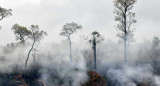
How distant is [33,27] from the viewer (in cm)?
4700

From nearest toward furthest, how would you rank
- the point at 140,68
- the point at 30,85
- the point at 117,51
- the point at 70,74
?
1. the point at 30,85
2. the point at 70,74
3. the point at 140,68
4. the point at 117,51

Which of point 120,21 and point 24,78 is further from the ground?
point 120,21

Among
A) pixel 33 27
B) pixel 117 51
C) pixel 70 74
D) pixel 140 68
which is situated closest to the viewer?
pixel 70 74

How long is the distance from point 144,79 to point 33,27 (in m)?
25.5

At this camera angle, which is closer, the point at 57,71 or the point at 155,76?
the point at 155,76

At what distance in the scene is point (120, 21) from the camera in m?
39.9

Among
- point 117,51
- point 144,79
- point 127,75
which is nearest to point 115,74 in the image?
point 127,75

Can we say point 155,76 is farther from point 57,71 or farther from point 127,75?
point 57,71

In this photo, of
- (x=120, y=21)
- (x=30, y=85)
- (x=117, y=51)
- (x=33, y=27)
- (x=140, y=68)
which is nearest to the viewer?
(x=30, y=85)

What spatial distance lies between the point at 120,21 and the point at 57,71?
1442cm

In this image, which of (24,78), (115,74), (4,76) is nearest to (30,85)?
(24,78)

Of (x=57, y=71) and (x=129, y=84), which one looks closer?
(x=129, y=84)

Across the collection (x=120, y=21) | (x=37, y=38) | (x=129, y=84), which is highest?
(x=120, y=21)

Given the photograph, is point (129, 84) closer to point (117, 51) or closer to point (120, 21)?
point (120, 21)
